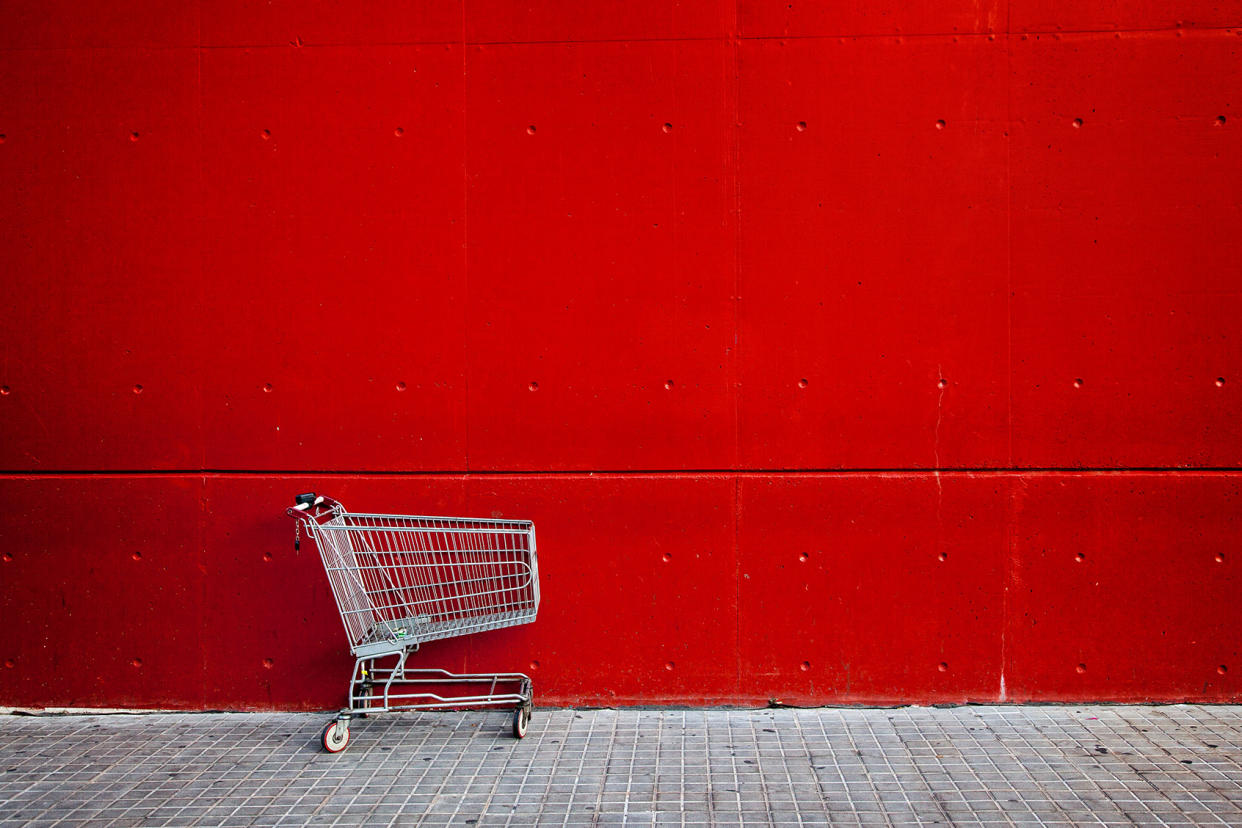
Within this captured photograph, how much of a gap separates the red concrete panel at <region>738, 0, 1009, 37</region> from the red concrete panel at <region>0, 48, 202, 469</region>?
2.90m

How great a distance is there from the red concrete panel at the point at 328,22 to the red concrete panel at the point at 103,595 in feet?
7.54

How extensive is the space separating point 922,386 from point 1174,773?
6.45 ft

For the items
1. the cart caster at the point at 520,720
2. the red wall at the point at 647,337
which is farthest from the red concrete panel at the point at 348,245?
the cart caster at the point at 520,720

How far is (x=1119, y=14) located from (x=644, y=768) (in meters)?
4.26

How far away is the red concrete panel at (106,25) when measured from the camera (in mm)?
4688

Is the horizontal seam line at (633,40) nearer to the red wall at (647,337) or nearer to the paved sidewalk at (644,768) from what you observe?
the red wall at (647,337)

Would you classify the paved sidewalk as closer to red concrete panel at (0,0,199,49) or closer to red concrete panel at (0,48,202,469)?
red concrete panel at (0,48,202,469)

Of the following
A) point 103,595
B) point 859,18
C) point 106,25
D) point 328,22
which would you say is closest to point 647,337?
point 859,18

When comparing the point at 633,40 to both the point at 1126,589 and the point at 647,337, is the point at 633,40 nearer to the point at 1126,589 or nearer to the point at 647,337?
the point at 647,337

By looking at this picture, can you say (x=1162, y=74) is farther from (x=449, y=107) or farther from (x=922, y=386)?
(x=449, y=107)

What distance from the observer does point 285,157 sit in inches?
184

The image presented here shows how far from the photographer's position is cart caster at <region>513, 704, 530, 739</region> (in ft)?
13.8

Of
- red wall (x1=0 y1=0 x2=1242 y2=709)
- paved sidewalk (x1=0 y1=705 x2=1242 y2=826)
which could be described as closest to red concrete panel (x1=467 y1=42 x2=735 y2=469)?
red wall (x1=0 y1=0 x2=1242 y2=709)

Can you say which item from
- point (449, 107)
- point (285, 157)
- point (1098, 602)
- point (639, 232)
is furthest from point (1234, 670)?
point (285, 157)
